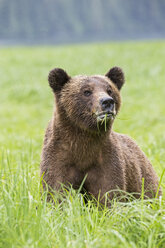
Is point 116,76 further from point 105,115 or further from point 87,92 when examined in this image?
point 105,115

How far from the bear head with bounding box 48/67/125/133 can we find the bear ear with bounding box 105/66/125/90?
0.02 m

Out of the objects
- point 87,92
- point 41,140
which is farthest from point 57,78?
point 41,140

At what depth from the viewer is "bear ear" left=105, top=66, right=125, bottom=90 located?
177 inches

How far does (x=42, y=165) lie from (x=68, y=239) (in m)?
1.36

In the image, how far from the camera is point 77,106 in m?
4.08

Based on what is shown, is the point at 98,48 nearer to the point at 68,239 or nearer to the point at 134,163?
the point at 134,163

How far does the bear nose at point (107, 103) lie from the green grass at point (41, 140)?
82 cm

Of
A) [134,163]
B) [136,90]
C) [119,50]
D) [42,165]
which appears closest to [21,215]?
[42,165]

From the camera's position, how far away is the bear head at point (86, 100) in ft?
12.6

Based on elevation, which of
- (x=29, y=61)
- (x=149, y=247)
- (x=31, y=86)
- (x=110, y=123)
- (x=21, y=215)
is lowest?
(x=149, y=247)

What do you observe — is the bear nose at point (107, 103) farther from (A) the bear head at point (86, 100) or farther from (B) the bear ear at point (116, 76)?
(B) the bear ear at point (116, 76)

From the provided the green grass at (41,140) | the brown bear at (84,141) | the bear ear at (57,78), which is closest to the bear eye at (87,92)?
the brown bear at (84,141)

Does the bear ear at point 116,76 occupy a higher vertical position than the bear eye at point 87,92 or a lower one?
higher

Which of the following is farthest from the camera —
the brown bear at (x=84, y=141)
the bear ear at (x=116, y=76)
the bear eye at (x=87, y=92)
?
the bear ear at (x=116, y=76)
